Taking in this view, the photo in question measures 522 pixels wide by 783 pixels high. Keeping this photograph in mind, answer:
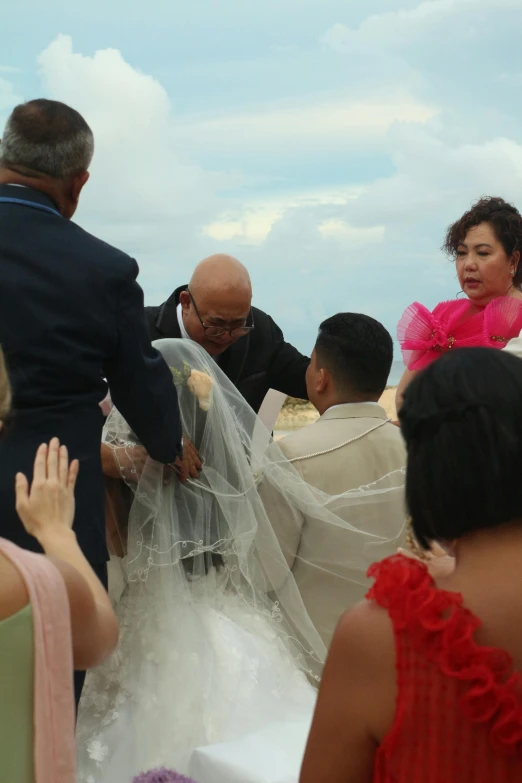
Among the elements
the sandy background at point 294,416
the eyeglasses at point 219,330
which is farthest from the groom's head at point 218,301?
the sandy background at point 294,416

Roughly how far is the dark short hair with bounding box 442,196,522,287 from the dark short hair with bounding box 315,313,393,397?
135cm

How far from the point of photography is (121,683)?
9.30 ft

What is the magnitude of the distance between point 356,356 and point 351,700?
6.03 ft

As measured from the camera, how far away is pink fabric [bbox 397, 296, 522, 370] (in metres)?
3.99

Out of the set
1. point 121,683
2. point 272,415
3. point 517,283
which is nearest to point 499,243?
point 517,283

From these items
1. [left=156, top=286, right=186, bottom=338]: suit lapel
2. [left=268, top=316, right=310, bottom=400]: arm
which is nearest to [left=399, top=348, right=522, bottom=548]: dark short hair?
[left=156, top=286, right=186, bottom=338]: suit lapel

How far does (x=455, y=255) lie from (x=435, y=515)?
10.7 ft

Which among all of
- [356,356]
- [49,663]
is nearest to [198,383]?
[356,356]

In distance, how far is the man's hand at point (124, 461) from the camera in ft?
9.76

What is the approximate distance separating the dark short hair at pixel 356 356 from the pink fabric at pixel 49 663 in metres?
1.69

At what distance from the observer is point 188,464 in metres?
2.98

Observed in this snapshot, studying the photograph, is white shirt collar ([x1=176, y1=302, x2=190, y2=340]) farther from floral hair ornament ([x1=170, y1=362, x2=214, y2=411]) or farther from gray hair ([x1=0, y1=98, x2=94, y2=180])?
gray hair ([x1=0, y1=98, x2=94, y2=180])

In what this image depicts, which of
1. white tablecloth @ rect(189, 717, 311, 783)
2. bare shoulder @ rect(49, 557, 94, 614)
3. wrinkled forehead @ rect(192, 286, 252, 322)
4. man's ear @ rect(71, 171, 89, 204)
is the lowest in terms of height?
white tablecloth @ rect(189, 717, 311, 783)

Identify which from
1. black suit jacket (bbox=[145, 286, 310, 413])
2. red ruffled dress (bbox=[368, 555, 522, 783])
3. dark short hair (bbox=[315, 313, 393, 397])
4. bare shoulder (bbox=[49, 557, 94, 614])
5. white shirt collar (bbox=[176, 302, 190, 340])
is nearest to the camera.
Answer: red ruffled dress (bbox=[368, 555, 522, 783])
